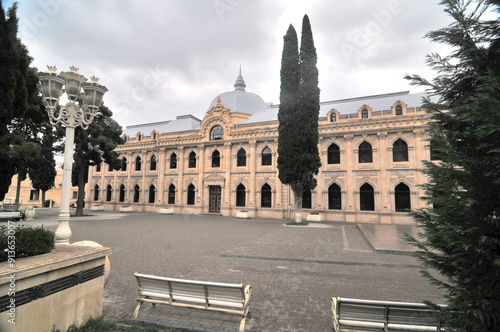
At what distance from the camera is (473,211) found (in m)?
2.79

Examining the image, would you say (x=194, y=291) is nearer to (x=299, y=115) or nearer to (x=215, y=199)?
(x=299, y=115)

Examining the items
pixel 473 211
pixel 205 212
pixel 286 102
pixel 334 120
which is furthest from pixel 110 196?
pixel 473 211

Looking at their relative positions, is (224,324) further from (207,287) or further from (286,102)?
(286,102)

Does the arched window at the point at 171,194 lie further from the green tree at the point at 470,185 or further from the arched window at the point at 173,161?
the green tree at the point at 470,185

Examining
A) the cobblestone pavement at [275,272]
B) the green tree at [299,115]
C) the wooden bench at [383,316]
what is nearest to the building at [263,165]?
the green tree at [299,115]

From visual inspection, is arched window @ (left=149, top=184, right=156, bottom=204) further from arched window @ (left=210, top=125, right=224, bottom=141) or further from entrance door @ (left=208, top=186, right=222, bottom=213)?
arched window @ (left=210, top=125, right=224, bottom=141)

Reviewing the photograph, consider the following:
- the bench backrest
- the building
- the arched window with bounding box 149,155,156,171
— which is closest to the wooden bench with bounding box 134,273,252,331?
the bench backrest

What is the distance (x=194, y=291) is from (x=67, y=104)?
6.49 meters

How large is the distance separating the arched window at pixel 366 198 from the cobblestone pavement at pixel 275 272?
1217cm

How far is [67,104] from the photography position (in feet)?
24.1

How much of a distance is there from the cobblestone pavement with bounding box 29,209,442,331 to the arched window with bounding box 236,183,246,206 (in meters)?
16.1

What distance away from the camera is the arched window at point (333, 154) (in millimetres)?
26797

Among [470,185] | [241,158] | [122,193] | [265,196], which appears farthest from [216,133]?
[470,185]

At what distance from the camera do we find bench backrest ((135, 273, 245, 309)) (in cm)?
458
